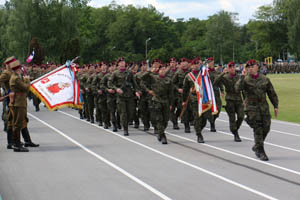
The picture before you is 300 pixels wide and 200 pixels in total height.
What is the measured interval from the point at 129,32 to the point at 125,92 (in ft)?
345

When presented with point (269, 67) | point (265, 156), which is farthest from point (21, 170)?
point (269, 67)

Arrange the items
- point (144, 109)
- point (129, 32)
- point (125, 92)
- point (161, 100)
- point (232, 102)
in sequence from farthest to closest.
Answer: point (129, 32), point (144, 109), point (125, 92), point (232, 102), point (161, 100)

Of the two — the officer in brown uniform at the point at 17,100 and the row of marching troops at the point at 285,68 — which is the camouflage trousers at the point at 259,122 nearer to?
the officer in brown uniform at the point at 17,100

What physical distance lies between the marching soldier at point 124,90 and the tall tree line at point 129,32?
159 feet

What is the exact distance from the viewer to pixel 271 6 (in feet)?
393

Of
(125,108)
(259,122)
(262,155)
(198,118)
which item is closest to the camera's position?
(262,155)

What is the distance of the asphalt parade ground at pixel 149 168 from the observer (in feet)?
25.7

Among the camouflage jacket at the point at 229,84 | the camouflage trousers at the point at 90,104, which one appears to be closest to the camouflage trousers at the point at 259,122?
the camouflage jacket at the point at 229,84

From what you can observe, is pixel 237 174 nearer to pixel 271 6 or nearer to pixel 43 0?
pixel 43 0

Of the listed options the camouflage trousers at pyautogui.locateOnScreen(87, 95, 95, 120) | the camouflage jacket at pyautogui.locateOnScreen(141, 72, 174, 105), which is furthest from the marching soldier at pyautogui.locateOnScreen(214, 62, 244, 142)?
the camouflage trousers at pyautogui.locateOnScreen(87, 95, 95, 120)

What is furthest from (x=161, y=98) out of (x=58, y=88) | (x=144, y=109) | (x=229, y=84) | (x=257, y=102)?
(x=144, y=109)

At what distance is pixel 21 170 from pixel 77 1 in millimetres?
70863

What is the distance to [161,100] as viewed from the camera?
1341cm

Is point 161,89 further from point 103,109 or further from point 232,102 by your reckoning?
point 103,109
